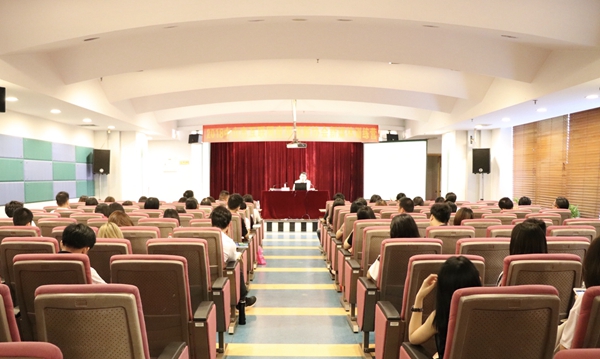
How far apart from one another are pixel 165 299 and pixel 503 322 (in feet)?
6.03

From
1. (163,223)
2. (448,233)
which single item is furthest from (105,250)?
(448,233)

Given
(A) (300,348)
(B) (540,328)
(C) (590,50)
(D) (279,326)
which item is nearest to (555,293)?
(B) (540,328)

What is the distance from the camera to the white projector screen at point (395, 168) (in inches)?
605

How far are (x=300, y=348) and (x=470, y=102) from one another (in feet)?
28.8

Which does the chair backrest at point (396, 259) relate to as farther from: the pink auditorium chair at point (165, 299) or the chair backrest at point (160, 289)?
the chair backrest at point (160, 289)

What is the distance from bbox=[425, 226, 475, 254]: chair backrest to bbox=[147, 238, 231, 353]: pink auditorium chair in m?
1.78

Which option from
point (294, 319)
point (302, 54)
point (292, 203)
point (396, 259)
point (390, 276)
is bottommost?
point (294, 319)

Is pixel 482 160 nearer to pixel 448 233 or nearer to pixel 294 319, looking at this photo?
pixel 294 319

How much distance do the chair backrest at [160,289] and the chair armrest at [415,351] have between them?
4.17ft

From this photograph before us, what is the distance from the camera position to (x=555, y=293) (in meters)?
1.91

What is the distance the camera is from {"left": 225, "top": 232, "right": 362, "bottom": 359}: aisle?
164 inches

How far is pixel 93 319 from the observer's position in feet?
6.34

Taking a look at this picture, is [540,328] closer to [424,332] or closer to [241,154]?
[424,332]

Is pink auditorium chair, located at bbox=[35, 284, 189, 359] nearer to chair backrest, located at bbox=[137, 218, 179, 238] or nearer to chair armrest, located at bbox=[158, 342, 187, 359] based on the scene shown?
chair armrest, located at bbox=[158, 342, 187, 359]
